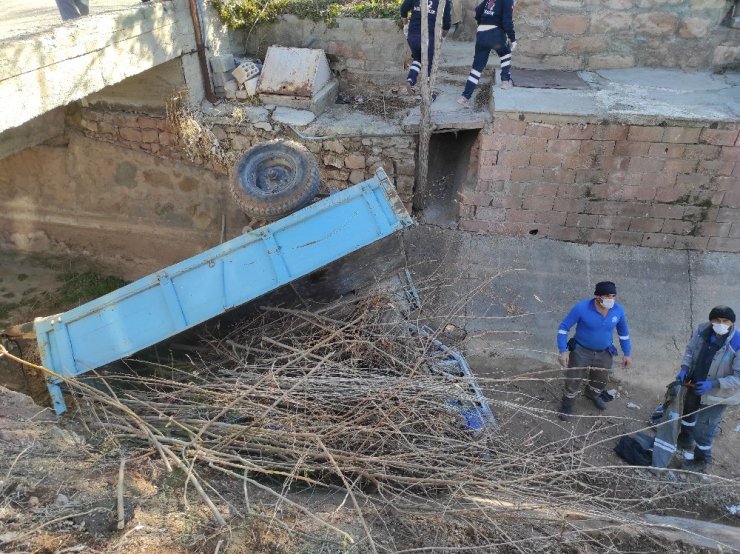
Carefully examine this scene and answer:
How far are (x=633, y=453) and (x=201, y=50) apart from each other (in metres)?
7.29

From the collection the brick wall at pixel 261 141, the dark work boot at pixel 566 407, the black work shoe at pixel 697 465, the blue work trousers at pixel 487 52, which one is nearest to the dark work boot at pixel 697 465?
the black work shoe at pixel 697 465

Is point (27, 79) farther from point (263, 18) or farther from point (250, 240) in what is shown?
point (263, 18)

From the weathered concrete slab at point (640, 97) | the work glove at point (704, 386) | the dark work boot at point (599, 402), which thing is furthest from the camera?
the weathered concrete slab at point (640, 97)

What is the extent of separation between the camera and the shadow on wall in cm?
727

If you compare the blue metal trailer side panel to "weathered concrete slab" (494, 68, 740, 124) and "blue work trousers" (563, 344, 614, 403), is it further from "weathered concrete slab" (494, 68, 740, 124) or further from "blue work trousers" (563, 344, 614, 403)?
"weathered concrete slab" (494, 68, 740, 124)

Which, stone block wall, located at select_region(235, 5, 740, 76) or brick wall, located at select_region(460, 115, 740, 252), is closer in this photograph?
brick wall, located at select_region(460, 115, 740, 252)

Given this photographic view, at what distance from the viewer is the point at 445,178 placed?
762 cm

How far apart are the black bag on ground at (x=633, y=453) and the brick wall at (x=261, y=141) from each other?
391 centimetres

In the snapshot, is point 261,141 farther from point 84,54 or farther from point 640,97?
point 640,97

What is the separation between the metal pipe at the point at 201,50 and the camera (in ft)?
23.7

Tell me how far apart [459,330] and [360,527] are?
10.1ft

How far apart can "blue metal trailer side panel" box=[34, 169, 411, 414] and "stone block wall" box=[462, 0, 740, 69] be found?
440cm

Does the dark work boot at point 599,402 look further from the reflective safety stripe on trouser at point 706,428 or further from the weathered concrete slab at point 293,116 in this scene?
the weathered concrete slab at point 293,116

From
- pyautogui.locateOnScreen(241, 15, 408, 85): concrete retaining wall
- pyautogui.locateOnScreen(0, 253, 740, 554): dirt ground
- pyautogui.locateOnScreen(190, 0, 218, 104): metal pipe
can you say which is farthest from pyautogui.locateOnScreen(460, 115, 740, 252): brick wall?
pyautogui.locateOnScreen(190, 0, 218, 104): metal pipe
